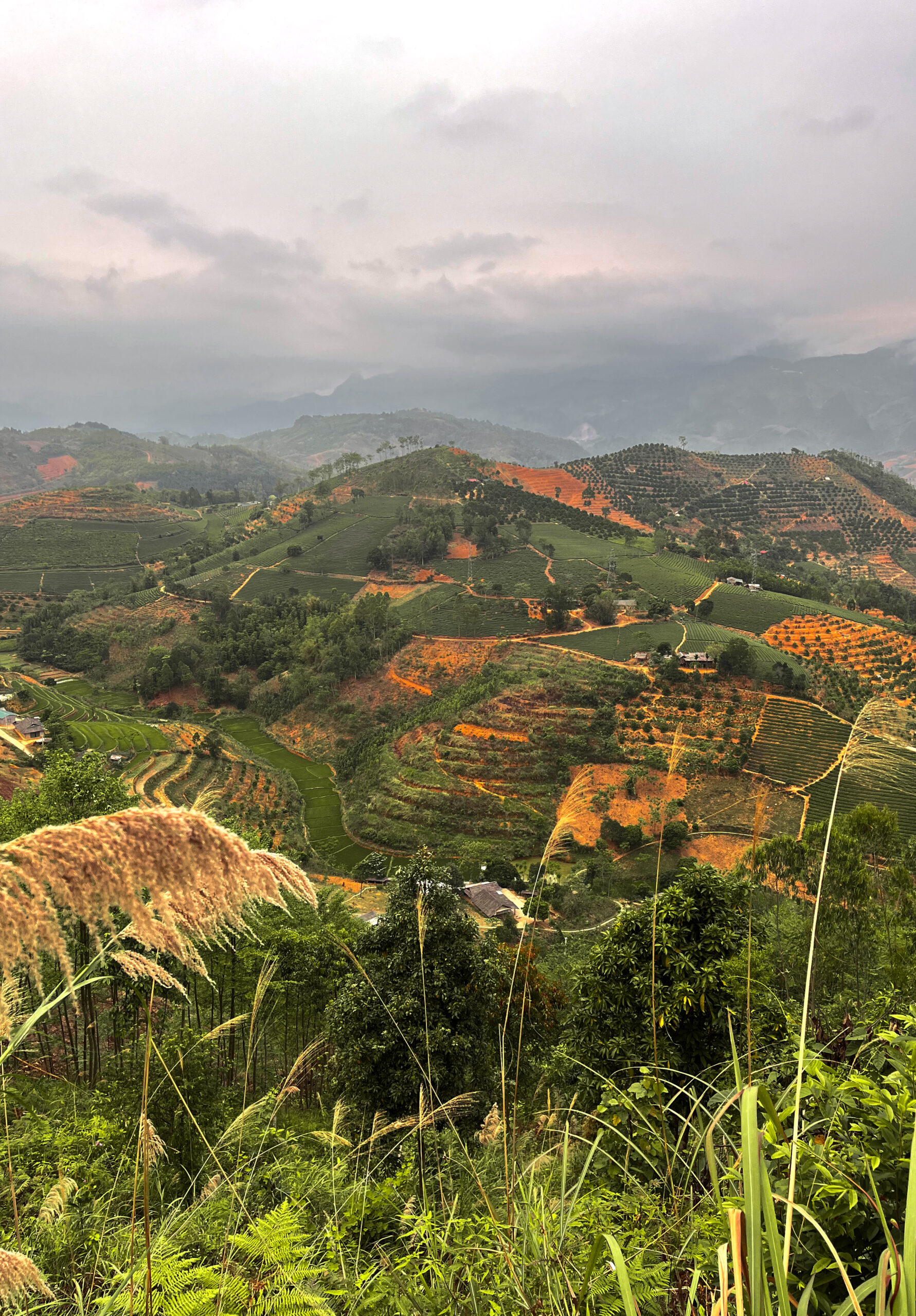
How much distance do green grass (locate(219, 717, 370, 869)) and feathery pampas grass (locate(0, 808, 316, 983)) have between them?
3949cm

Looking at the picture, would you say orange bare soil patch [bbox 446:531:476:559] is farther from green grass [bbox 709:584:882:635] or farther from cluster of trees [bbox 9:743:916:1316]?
cluster of trees [bbox 9:743:916:1316]

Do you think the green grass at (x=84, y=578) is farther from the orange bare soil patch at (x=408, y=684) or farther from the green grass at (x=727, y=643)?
the green grass at (x=727, y=643)

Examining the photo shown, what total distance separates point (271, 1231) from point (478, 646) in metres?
59.7

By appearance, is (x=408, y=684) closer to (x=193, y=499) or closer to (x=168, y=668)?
(x=168, y=668)

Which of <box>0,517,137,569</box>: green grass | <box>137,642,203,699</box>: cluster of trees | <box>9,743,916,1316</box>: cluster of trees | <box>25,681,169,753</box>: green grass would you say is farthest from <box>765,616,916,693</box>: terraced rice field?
<box>0,517,137,569</box>: green grass

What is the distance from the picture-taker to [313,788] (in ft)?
162

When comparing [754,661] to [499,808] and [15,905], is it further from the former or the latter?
[15,905]

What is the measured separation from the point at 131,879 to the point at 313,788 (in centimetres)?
4958

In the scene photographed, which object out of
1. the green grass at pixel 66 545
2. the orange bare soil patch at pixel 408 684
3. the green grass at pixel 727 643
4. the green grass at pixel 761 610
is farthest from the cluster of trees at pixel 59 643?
the green grass at pixel 761 610

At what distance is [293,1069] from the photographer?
4.54m

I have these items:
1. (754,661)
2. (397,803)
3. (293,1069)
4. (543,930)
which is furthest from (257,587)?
(293,1069)

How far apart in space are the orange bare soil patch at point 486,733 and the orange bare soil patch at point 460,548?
136 ft

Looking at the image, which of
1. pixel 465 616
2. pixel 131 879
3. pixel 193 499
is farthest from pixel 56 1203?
pixel 193 499

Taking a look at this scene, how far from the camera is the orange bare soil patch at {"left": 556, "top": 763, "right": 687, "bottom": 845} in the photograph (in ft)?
132
